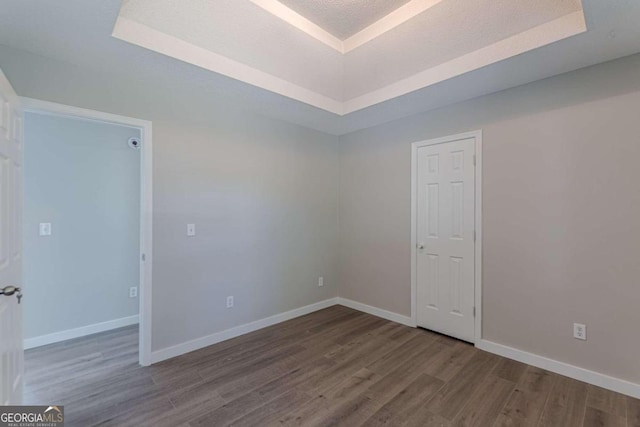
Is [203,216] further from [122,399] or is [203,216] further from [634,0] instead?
[634,0]

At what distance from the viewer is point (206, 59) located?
226cm

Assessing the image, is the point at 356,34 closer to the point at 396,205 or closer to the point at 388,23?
the point at 388,23

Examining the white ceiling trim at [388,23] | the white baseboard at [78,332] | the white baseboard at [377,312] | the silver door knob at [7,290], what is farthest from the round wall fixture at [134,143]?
the white baseboard at [377,312]

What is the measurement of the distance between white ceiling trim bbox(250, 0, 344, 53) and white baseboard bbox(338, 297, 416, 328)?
122 inches

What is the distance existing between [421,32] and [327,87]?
107 cm

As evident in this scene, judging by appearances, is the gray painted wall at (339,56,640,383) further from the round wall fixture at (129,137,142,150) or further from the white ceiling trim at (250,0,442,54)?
the round wall fixture at (129,137,142,150)

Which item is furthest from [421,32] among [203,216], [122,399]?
[122,399]

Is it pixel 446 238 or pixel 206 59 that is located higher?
pixel 206 59

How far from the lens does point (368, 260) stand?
3.85 m

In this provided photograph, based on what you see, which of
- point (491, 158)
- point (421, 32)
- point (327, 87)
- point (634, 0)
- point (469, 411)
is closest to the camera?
point (634, 0)

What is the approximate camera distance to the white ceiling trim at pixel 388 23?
2.13 metres

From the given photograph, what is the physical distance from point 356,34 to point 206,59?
134 cm

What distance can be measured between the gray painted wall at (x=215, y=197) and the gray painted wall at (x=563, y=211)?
1814 mm

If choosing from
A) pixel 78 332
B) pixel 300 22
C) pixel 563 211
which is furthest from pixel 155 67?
pixel 563 211
